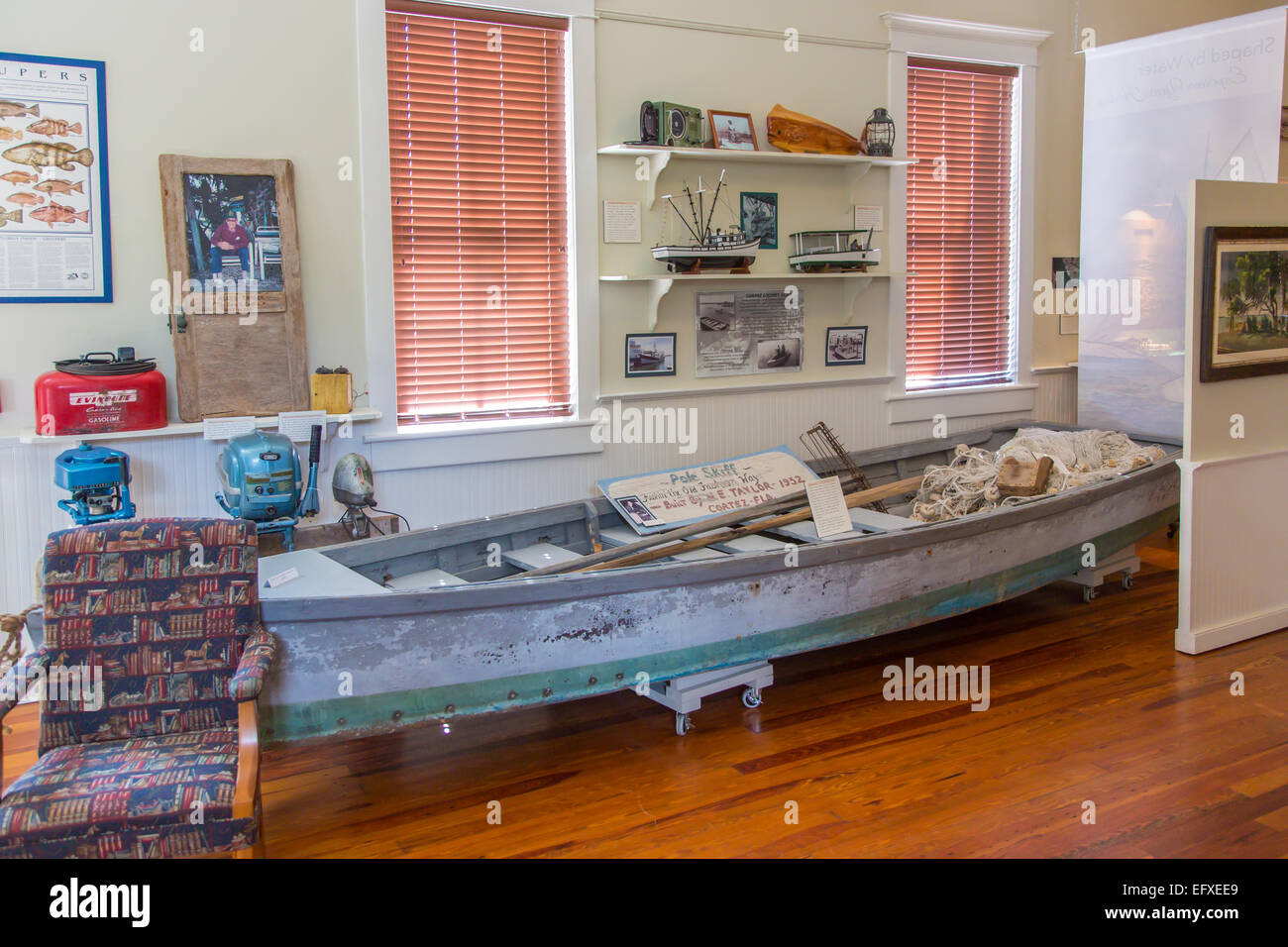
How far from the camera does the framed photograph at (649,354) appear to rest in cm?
562

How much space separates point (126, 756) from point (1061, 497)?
12.7 feet

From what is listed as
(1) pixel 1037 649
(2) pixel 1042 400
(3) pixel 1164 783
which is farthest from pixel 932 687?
(2) pixel 1042 400

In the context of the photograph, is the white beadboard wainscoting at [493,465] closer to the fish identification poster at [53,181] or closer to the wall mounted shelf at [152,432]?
the wall mounted shelf at [152,432]

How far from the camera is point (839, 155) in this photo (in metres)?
5.93

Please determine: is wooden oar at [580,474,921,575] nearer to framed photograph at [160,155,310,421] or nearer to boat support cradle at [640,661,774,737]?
boat support cradle at [640,661,774,737]

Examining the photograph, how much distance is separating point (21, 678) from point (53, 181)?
2.30 m

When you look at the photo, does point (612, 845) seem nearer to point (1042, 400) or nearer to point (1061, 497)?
point (1061, 497)

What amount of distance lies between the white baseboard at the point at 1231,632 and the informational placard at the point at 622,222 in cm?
322

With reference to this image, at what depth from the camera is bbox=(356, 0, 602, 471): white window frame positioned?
15.8 ft

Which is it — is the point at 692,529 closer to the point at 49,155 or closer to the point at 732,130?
the point at 732,130

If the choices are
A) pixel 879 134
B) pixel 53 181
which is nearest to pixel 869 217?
pixel 879 134

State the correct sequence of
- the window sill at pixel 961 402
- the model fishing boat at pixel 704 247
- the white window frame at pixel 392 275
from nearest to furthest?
the white window frame at pixel 392 275, the model fishing boat at pixel 704 247, the window sill at pixel 961 402

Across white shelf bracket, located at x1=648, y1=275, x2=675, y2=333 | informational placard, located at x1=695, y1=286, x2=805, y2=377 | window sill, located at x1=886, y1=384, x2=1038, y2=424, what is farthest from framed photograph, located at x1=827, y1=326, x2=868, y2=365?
white shelf bracket, located at x1=648, y1=275, x2=675, y2=333

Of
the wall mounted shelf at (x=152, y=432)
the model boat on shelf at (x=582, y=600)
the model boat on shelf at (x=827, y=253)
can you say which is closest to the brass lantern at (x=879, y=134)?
the model boat on shelf at (x=827, y=253)
